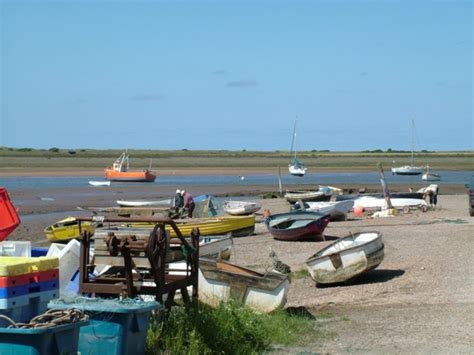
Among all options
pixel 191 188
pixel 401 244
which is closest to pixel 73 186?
pixel 191 188

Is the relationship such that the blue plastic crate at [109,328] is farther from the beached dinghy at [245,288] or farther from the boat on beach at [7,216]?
the beached dinghy at [245,288]

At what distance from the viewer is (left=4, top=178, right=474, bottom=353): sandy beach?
11.3m

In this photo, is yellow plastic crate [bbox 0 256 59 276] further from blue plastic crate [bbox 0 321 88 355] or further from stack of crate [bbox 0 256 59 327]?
blue plastic crate [bbox 0 321 88 355]

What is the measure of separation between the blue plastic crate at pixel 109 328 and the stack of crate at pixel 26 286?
0.29 meters

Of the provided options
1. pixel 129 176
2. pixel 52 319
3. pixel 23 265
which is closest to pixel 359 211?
pixel 23 265

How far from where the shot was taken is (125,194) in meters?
55.6

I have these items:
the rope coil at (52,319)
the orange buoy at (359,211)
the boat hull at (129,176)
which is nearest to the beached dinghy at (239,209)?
the orange buoy at (359,211)

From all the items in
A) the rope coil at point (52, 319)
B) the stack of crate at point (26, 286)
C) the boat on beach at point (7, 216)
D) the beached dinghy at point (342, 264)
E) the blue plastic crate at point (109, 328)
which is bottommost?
the beached dinghy at point (342, 264)

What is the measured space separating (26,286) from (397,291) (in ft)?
29.6

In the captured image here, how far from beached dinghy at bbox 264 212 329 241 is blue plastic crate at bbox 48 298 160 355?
1638 centimetres

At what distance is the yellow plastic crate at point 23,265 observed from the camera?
24.8ft

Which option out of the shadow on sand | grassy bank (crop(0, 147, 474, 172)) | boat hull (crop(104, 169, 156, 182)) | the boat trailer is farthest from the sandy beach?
grassy bank (crop(0, 147, 474, 172))

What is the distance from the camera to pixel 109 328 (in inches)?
323

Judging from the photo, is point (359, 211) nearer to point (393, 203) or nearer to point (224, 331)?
point (393, 203)
